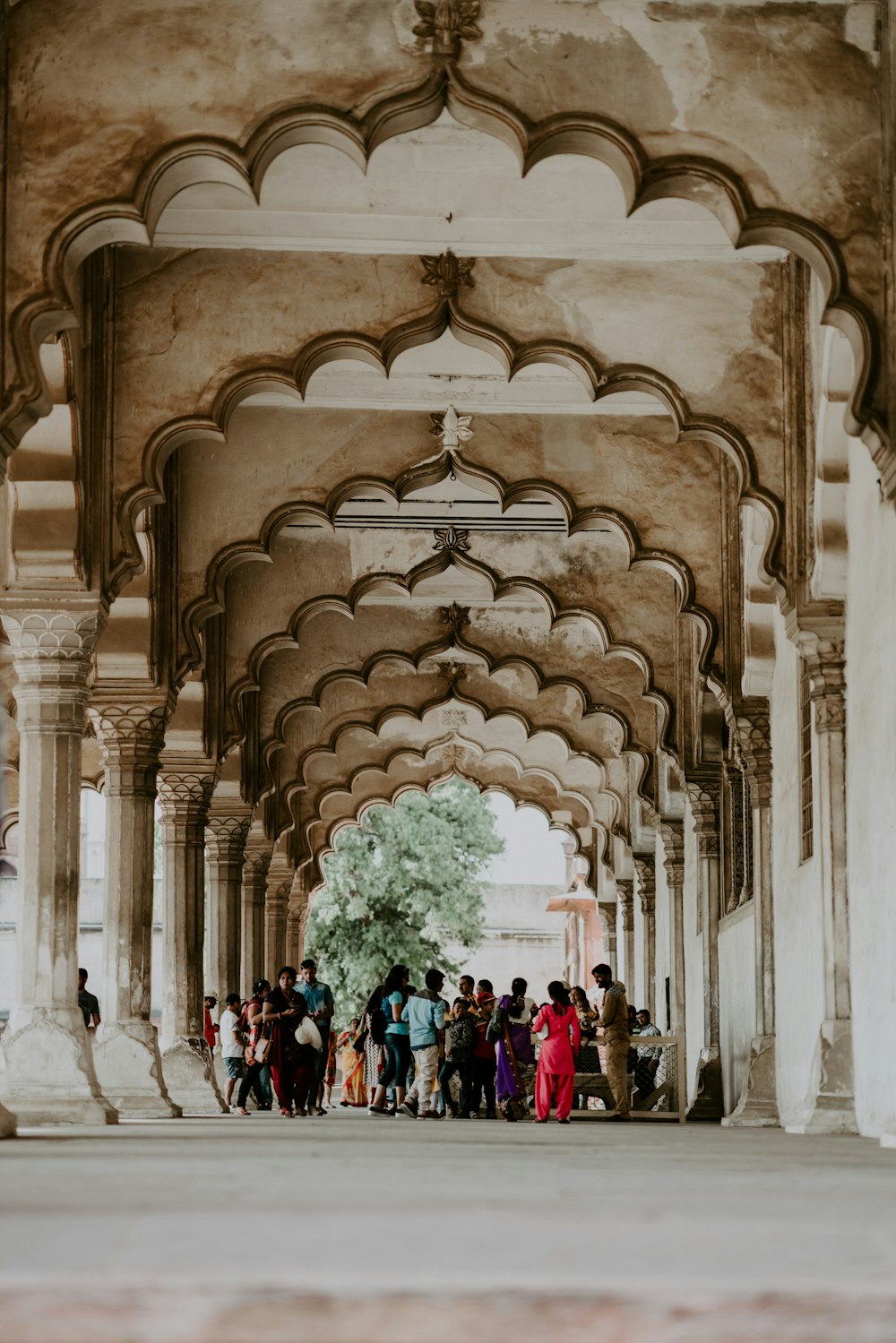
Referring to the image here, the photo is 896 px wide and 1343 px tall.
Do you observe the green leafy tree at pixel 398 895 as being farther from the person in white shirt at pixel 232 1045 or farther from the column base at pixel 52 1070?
the column base at pixel 52 1070

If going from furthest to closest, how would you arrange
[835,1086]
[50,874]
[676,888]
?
1. [676,888]
2. [50,874]
3. [835,1086]

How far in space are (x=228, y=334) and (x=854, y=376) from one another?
490 centimetres

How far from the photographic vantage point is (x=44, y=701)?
1275 centimetres

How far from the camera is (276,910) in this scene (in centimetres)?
3042

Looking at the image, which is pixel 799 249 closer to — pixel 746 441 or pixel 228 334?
pixel 746 441

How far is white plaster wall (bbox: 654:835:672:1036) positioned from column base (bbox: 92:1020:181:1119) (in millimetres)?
9847

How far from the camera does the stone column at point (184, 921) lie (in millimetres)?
18391

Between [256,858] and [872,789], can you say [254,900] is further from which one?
[872,789]

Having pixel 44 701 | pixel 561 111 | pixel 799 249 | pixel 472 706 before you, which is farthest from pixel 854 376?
pixel 472 706

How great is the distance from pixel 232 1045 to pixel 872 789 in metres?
10.5

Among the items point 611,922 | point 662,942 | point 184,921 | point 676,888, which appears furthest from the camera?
point 611,922

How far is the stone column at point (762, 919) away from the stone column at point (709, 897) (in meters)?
3.22

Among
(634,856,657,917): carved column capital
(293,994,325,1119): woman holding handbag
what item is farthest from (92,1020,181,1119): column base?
(634,856,657,917): carved column capital

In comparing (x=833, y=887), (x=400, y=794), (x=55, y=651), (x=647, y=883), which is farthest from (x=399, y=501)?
(x=400, y=794)
